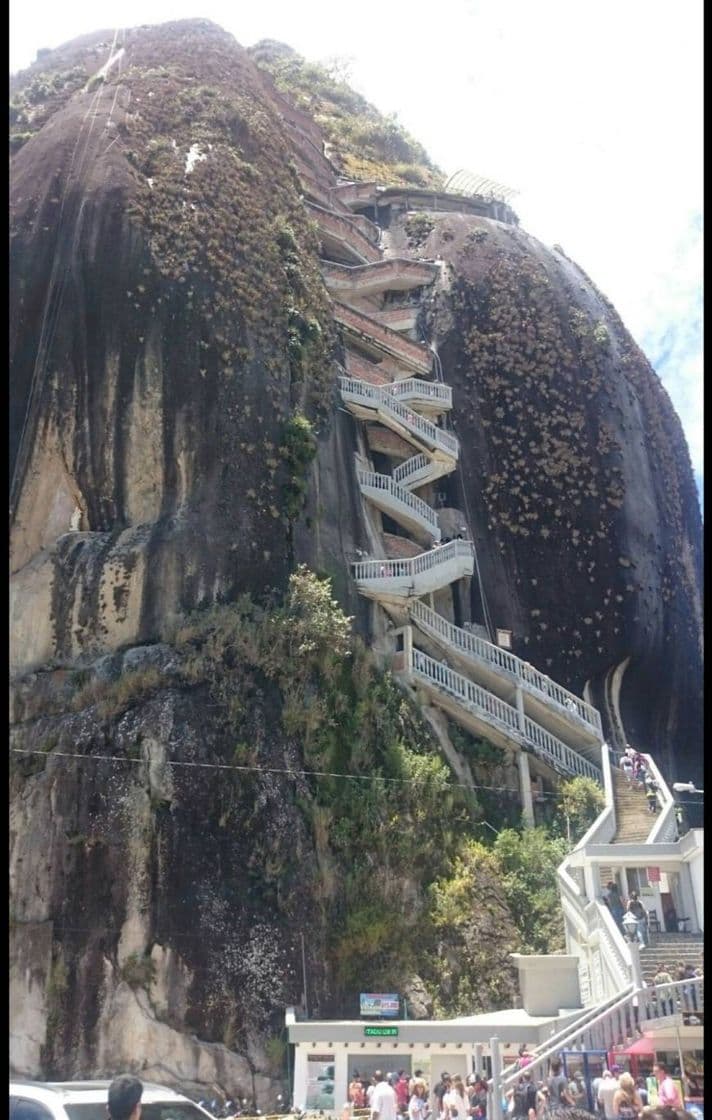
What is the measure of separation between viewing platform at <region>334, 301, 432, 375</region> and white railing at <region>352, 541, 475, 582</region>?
8.89 meters

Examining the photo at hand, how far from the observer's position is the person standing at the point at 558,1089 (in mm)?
12633

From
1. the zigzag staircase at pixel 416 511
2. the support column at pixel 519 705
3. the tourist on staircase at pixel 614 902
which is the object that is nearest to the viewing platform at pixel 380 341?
the zigzag staircase at pixel 416 511

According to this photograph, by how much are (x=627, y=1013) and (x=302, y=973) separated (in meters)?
6.41

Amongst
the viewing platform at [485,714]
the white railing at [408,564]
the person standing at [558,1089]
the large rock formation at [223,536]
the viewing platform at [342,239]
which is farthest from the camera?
the viewing platform at [342,239]

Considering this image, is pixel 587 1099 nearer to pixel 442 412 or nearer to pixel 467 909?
pixel 467 909

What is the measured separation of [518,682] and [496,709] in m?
1.17

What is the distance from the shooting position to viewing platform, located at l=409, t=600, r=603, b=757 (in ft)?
94.4

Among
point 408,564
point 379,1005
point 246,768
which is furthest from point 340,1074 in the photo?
point 408,564

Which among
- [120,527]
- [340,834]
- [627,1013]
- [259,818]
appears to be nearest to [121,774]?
[259,818]

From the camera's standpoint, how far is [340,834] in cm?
2208

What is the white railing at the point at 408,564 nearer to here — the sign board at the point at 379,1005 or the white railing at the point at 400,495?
the white railing at the point at 400,495

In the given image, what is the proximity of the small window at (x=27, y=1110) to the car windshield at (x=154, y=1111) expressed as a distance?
0.17m

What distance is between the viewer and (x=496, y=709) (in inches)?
1101

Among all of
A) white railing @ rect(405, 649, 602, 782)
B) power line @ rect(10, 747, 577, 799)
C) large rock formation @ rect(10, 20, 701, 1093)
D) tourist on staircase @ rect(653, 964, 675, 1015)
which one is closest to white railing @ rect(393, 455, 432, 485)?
large rock formation @ rect(10, 20, 701, 1093)
